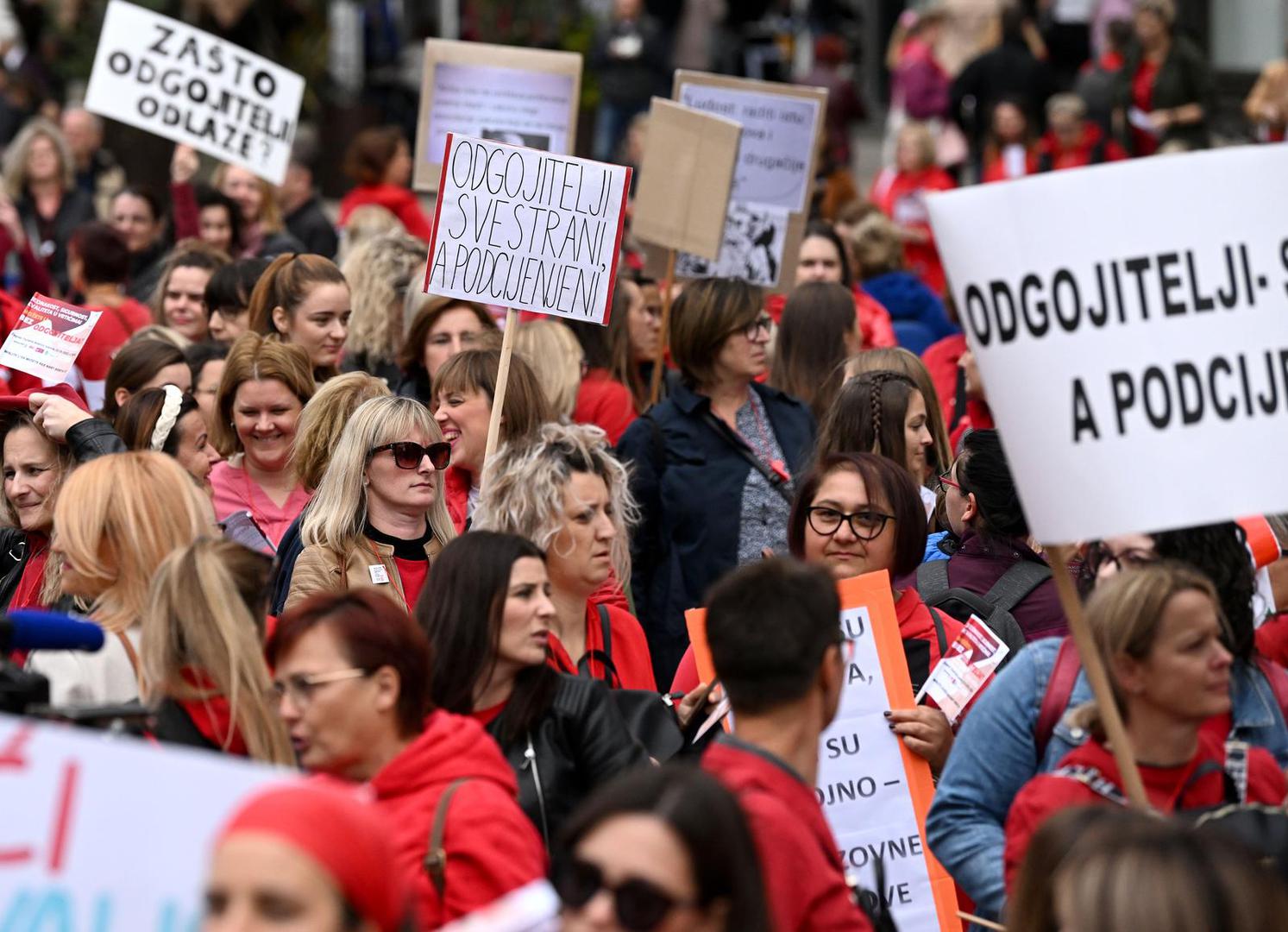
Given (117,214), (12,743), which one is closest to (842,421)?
(12,743)

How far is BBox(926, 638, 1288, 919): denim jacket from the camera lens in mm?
4387

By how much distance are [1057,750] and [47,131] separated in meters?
10.2

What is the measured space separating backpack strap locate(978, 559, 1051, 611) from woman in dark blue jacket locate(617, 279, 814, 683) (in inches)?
63.4

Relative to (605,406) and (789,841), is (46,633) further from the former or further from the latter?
(605,406)

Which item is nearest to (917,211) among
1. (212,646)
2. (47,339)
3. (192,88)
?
(192,88)

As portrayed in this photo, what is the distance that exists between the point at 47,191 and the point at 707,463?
22.9 feet

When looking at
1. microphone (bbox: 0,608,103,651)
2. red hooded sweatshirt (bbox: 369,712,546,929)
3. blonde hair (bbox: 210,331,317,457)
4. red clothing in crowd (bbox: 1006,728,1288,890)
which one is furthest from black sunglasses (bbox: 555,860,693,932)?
blonde hair (bbox: 210,331,317,457)

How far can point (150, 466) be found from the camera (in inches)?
197

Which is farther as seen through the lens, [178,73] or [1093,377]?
[178,73]

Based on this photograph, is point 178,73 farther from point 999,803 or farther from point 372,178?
point 999,803

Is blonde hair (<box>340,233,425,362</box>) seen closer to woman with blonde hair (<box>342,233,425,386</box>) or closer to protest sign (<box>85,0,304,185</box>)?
woman with blonde hair (<box>342,233,425,386</box>)

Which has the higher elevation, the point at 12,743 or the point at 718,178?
the point at 718,178

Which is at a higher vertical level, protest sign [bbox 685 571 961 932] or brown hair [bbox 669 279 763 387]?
brown hair [bbox 669 279 763 387]

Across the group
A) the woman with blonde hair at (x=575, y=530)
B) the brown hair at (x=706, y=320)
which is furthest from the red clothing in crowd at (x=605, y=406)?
the woman with blonde hair at (x=575, y=530)
